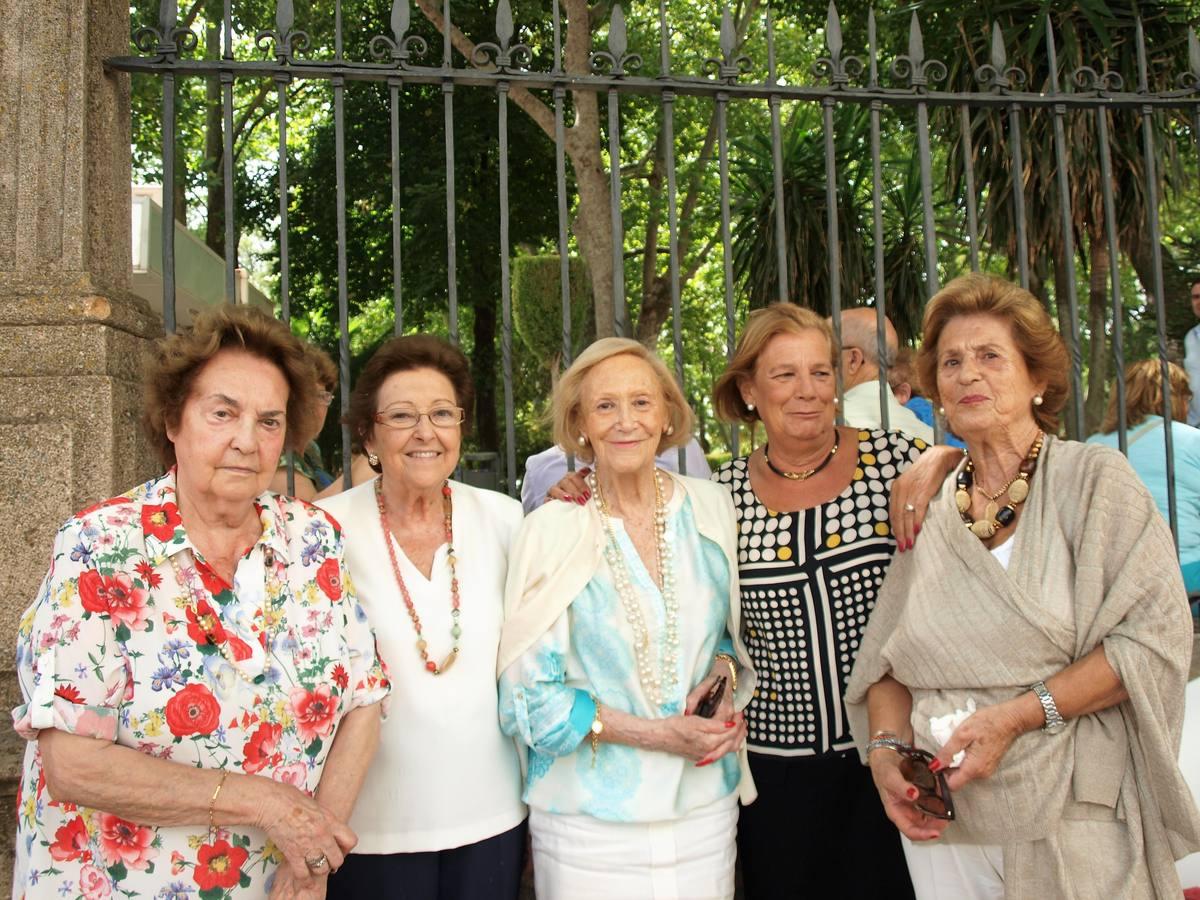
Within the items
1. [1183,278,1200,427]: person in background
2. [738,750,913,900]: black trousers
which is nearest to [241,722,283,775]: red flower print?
[738,750,913,900]: black trousers

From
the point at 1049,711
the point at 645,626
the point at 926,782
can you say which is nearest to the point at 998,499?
the point at 1049,711

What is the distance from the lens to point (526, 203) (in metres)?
13.6

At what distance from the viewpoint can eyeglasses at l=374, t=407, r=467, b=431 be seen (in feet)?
8.60

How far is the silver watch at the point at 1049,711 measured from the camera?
215 centimetres

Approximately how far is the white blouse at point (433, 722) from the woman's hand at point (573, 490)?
33cm

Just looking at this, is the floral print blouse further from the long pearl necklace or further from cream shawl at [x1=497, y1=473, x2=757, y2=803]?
the long pearl necklace

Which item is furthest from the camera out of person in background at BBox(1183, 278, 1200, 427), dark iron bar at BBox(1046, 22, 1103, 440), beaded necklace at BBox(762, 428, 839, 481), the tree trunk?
the tree trunk

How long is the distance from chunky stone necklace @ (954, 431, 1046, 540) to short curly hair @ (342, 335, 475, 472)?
49.9 inches

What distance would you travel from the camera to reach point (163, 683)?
79.7 inches

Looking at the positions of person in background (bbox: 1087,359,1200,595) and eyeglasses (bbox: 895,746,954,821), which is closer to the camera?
eyeglasses (bbox: 895,746,954,821)

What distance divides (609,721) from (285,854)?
81cm

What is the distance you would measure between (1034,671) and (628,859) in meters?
1.05

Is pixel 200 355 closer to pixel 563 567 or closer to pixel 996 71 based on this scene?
pixel 563 567

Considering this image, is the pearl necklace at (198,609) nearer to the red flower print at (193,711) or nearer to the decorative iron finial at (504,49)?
the red flower print at (193,711)
